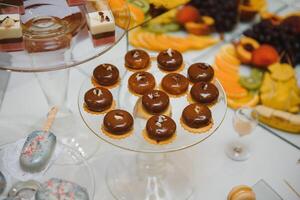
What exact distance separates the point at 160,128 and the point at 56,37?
45 centimetres

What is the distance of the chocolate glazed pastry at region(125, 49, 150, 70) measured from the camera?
1488mm

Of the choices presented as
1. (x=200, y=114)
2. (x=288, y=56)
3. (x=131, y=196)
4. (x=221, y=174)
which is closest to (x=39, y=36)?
(x=200, y=114)

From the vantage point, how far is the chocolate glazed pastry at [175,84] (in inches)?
55.5

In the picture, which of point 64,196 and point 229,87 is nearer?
point 64,196

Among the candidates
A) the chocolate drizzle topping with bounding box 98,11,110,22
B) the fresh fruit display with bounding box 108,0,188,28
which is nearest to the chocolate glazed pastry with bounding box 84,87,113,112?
the chocolate drizzle topping with bounding box 98,11,110,22

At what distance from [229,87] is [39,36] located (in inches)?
39.0

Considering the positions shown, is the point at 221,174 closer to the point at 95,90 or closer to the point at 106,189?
the point at 106,189

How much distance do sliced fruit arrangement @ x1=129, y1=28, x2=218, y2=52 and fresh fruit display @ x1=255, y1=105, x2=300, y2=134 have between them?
544 millimetres

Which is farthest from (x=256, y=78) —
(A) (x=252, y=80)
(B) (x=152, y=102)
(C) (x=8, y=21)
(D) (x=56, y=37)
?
(C) (x=8, y=21)

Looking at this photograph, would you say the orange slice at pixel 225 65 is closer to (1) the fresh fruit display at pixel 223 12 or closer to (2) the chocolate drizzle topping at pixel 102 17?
(1) the fresh fruit display at pixel 223 12

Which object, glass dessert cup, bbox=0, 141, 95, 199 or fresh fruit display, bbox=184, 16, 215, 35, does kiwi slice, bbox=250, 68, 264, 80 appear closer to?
fresh fruit display, bbox=184, 16, 215, 35

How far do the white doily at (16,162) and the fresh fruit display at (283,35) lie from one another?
1.30 metres

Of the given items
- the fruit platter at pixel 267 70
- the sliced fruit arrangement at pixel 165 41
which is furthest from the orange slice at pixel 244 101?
the sliced fruit arrangement at pixel 165 41

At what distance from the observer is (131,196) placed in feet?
5.32
